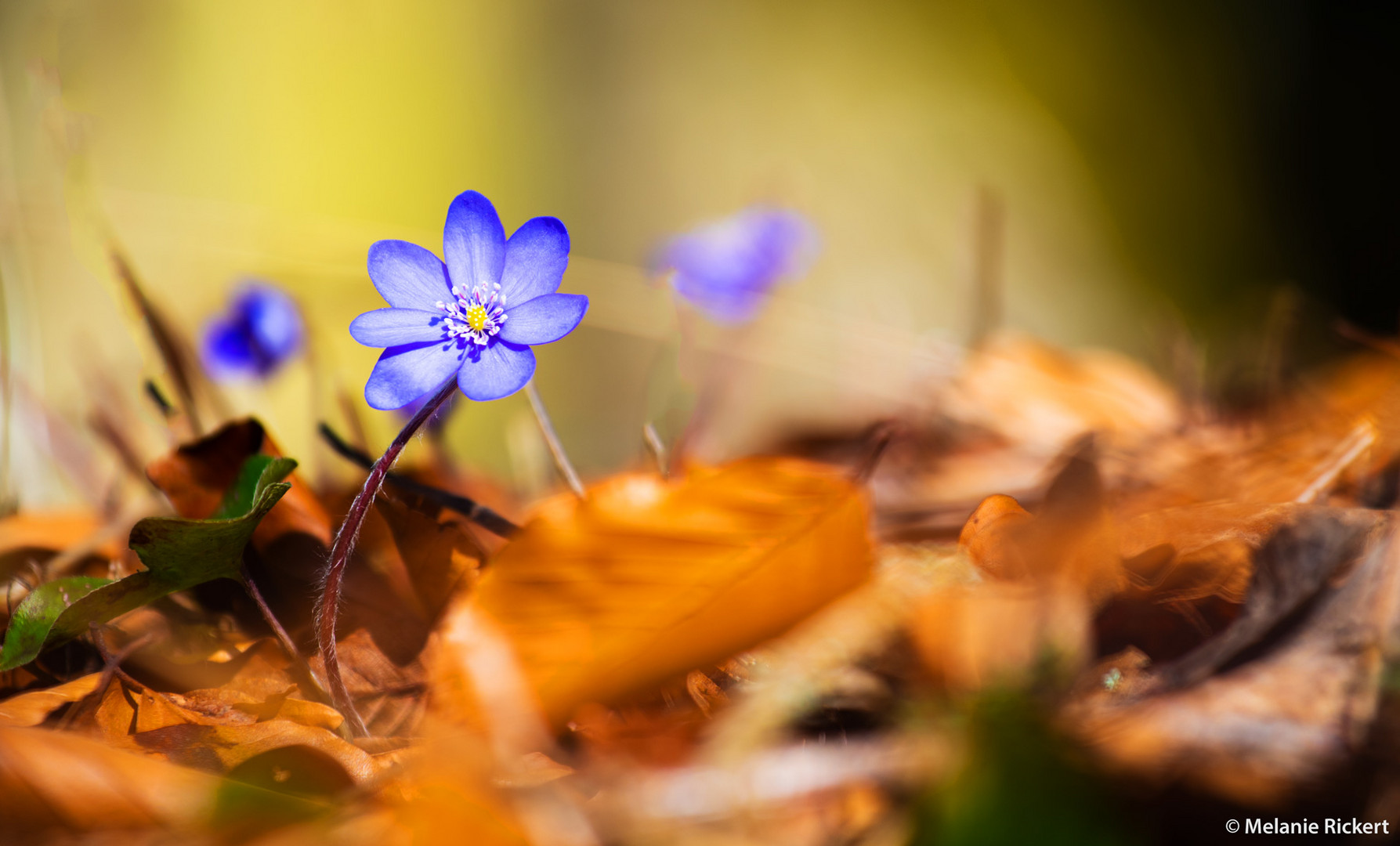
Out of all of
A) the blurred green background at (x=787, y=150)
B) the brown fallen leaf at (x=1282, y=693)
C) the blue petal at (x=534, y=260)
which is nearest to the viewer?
the brown fallen leaf at (x=1282, y=693)

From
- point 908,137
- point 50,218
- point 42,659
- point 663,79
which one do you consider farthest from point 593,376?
point 42,659

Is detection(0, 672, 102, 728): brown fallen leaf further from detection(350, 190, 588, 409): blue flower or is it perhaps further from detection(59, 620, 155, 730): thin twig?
detection(350, 190, 588, 409): blue flower

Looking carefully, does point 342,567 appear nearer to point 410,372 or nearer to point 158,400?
point 410,372

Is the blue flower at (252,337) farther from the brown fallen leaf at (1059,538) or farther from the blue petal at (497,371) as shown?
the brown fallen leaf at (1059,538)

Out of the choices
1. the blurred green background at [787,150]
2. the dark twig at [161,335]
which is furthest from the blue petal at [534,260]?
the blurred green background at [787,150]

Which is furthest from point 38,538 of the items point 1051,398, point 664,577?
point 1051,398

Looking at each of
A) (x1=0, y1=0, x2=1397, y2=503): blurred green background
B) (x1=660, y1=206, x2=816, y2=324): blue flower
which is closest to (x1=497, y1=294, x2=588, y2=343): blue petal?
(x1=660, y1=206, x2=816, y2=324): blue flower
